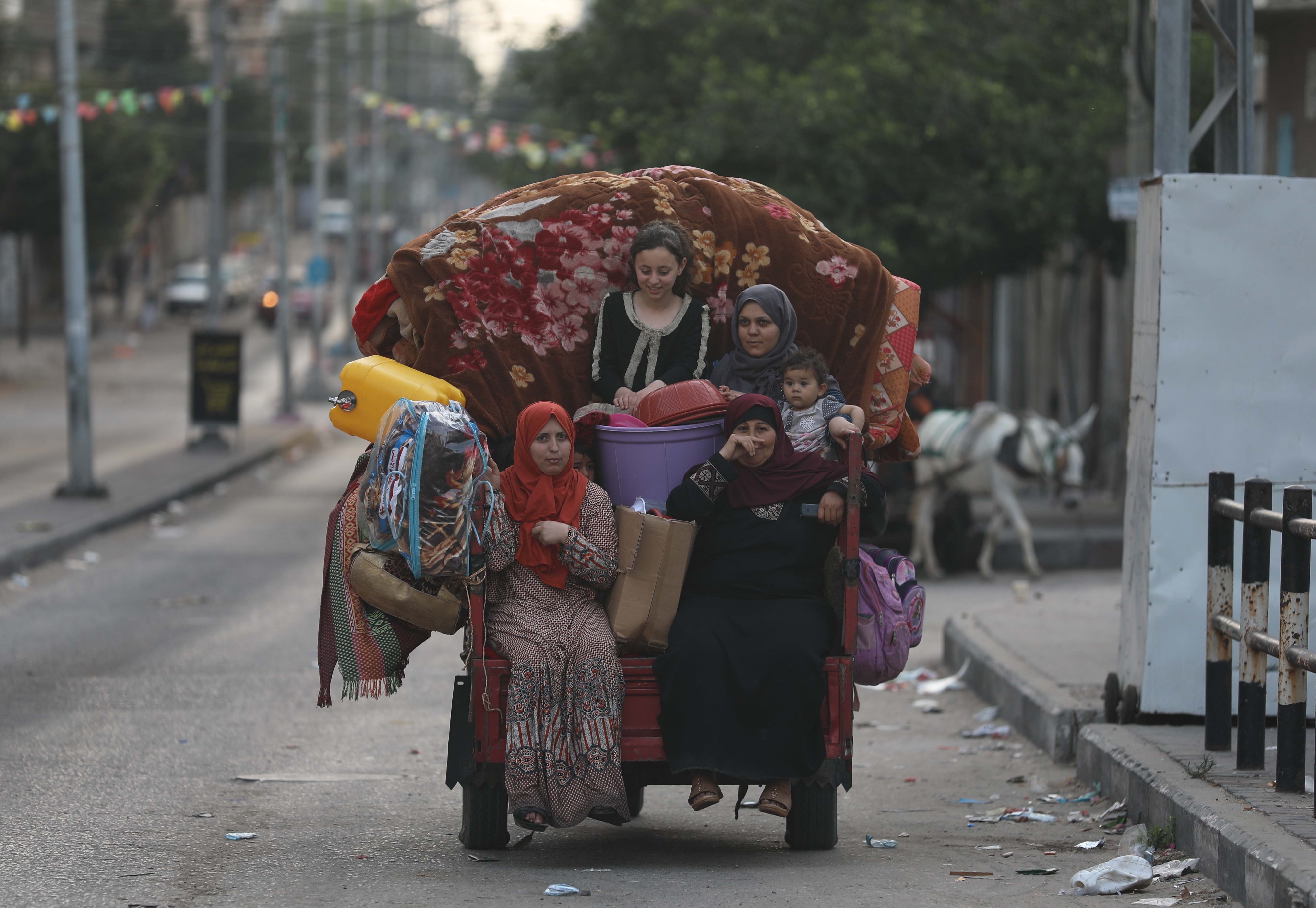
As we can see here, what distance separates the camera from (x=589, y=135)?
29.5 metres

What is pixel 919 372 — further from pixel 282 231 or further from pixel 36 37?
pixel 36 37

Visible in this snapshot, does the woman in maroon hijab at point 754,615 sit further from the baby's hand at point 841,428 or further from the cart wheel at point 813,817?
the cart wheel at point 813,817

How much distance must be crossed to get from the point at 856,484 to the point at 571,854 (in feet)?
5.49

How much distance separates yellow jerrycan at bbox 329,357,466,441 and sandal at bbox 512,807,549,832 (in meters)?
1.42

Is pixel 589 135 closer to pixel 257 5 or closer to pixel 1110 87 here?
pixel 1110 87

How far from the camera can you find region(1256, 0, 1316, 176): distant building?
17.4 metres

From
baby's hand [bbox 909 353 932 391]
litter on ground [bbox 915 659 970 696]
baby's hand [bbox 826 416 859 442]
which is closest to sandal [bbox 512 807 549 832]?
baby's hand [bbox 826 416 859 442]

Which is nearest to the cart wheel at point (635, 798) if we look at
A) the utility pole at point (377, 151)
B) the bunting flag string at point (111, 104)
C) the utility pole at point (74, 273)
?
the utility pole at point (74, 273)

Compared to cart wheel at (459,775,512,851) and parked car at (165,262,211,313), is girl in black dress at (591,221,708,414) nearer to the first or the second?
cart wheel at (459,775,512,851)

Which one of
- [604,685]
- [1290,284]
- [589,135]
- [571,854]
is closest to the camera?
[604,685]

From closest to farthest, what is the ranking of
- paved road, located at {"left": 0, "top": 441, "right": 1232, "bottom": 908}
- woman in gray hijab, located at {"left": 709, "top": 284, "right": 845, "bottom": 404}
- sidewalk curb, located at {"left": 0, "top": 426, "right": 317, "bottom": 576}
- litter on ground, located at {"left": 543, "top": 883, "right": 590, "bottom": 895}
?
1. litter on ground, located at {"left": 543, "top": 883, "right": 590, "bottom": 895}
2. paved road, located at {"left": 0, "top": 441, "right": 1232, "bottom": 908}
3. woman in gray hijab, located at {"left": 709, "top": 284, "right": 845, "bottom": 404}
4. sidewalk curb, located at {"left": 0, "top": 426, "right": 317, "bottom": 576}

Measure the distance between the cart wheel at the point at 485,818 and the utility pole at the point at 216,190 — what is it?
2405 centimetres

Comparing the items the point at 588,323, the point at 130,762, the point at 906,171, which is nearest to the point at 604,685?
the point at 588,323

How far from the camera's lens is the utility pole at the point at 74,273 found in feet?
63.1
